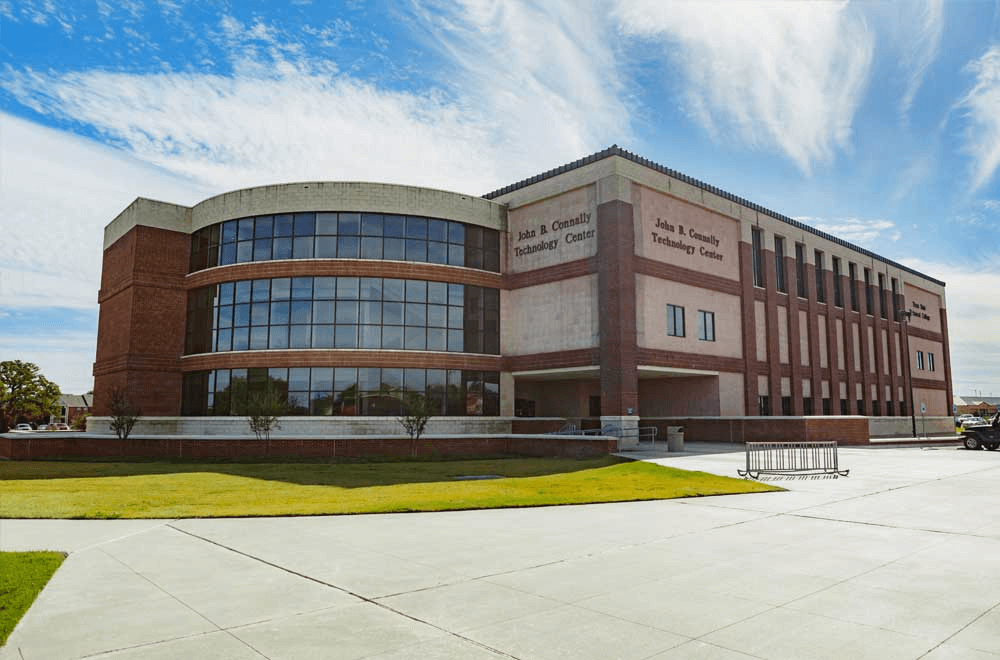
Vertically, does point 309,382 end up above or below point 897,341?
below

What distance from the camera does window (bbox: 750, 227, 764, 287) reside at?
4744 centimetres

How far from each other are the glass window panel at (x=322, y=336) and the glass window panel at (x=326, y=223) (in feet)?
17.5

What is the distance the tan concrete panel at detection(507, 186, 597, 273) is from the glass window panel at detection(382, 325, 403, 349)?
27.0ft

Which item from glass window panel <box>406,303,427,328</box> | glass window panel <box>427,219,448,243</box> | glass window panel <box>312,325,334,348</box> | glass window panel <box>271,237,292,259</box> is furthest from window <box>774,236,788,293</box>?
glass window panel <box>271,237,292,259</box>

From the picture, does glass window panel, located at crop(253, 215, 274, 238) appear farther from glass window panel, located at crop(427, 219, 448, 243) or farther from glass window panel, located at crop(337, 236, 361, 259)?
glass window panel, located at crop(427, 219, 448, 243)

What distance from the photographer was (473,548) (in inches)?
406

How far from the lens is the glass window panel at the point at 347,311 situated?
39375 millimetres

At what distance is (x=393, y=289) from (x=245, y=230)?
9.63m

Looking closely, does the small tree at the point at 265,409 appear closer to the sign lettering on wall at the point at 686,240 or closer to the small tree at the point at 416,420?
the small tree at the point at 416,420

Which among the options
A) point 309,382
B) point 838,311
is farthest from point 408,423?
point 838,311

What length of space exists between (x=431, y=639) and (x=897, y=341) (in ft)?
227

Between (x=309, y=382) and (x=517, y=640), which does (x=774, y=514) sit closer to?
(x=517, y=640)

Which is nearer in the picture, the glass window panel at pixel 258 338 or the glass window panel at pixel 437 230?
the glass window panel at pixel 258 338

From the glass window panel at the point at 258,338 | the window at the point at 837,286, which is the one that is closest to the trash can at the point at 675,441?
the glass window panel at the point at 258,338
